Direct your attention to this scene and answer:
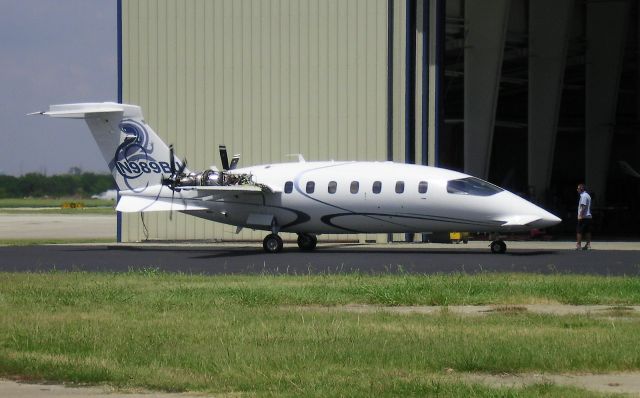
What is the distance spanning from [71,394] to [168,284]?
32.5 feet

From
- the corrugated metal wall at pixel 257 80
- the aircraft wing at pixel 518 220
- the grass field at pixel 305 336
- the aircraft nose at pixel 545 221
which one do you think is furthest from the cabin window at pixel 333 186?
the grass field at pixel 305 336

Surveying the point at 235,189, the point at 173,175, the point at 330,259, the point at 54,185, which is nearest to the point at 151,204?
the point at 173,175

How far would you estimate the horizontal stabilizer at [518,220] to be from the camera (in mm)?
29594

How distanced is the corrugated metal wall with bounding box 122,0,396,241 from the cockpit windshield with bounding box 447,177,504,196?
8.73 metres

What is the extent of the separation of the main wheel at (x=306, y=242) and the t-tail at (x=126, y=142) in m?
4.40

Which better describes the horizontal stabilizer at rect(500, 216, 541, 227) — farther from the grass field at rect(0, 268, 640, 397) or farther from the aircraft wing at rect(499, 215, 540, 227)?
the grass field at rect(0, 268, 640, 397)

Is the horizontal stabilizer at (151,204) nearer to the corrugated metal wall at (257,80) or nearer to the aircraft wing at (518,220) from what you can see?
the corrugated metal wall at (257,80)

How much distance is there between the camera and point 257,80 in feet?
132

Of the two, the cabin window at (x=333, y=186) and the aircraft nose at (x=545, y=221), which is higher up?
the cabin window at (x=333, y=186)

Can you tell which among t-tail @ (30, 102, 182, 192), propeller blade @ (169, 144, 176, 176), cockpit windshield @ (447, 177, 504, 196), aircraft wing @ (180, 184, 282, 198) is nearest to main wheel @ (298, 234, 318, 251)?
aircraft wing @ (180, 184, 282, 198)

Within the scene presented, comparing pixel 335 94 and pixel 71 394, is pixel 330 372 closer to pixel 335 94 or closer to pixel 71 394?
pixel 71 394

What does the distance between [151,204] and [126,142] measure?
2.30 metres

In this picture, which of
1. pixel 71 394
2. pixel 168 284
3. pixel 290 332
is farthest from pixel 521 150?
pixel 71 394

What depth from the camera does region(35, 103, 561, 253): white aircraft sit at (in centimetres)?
3045
